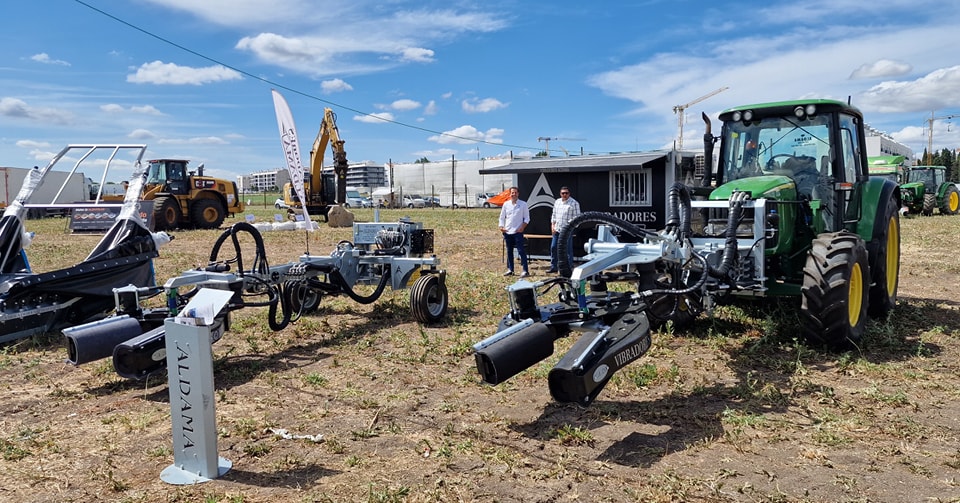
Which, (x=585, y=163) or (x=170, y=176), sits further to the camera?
(x=170, y=176)

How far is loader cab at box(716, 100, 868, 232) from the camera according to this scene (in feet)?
22.2

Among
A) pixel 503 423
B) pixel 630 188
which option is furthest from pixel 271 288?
pixel 630 188

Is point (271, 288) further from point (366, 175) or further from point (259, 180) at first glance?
point (259, 180)

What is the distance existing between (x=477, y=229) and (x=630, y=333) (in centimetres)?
1926

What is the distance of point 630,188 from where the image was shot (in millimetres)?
12531

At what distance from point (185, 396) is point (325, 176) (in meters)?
25.1

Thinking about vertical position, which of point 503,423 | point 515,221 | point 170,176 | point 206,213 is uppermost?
point 170,176

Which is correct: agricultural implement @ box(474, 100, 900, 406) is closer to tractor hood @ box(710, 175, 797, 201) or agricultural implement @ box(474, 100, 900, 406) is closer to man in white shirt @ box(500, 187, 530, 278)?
tractor hood @ box(710, 175, 797, 201)

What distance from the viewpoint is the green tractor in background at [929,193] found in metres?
25.8

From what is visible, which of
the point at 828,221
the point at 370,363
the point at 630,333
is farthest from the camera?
the point at 828,221

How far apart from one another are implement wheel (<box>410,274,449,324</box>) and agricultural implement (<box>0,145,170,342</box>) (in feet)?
9.60

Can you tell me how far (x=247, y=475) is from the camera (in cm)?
376

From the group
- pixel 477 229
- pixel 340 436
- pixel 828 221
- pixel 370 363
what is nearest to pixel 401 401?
pixel 340 436

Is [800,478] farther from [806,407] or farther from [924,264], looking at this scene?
[924,264]
